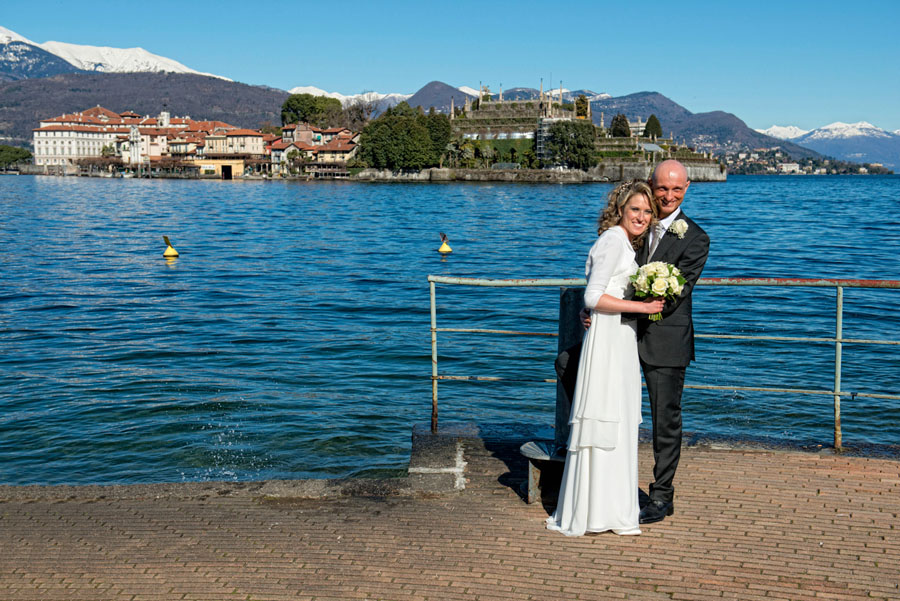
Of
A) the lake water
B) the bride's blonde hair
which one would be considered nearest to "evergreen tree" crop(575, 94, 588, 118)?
the lake water

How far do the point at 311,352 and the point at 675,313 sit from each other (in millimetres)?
11488

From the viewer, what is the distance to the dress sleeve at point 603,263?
4680 millimetres

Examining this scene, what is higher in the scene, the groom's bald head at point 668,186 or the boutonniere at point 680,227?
the groom's bald head at point 668,186

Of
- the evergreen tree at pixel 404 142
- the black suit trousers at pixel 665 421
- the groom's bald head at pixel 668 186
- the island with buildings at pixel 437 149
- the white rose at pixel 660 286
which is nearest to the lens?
the white rose at pixel 660 286

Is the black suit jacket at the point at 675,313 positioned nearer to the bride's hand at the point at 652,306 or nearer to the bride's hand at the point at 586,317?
the bride's hand at the point at 652,306

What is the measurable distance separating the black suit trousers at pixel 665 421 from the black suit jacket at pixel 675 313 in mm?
88

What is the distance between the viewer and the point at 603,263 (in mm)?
4707

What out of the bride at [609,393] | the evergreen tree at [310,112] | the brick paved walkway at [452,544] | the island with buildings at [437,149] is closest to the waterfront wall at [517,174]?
the island with buildings at [437,149]

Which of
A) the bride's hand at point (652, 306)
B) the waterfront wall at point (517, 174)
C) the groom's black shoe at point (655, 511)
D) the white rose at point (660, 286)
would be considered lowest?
the groom's black shoe at point (655, 511)

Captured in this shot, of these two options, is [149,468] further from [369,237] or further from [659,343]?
[369,237]

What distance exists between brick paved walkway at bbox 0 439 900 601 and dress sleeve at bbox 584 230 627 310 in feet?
4.72

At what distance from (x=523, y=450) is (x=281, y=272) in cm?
2538

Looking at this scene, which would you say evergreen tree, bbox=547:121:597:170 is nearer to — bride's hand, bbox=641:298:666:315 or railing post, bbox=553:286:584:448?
railing post, bbox=553:286:584:448

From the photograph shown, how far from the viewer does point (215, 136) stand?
162 metres
